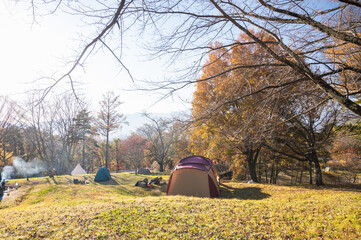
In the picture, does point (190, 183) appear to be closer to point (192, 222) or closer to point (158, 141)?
point (192, 222)

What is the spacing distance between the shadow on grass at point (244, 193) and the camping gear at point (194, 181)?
778 mm

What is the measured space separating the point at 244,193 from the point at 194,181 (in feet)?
8.54

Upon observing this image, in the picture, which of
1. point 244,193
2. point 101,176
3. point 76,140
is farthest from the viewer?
point 76,140

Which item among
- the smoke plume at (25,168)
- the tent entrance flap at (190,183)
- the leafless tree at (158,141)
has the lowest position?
the smoke plume at (25,168)

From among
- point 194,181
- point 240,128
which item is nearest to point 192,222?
point 240,128

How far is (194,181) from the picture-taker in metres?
9.52

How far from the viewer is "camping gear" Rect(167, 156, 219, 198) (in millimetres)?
9312

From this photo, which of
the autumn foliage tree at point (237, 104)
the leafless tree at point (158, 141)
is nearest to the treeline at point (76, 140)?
the leafless tree at point (158, 141)

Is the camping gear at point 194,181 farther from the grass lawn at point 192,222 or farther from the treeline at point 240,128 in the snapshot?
the grass lawn at point 192,222

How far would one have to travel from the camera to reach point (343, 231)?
3393 mm

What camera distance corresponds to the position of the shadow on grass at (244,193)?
337 inches

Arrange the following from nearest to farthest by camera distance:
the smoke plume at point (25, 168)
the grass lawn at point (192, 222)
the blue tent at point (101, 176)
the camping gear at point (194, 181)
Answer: the grass lawn at point (192, 222)
the camping gear at point (194, 181)
the blue tent at point (101, 176)
the smoke plume at point (25, 168)

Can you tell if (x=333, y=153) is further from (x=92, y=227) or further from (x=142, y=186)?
(x=92, y=227)

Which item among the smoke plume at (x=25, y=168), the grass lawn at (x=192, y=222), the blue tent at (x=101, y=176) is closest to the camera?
the grass lawn at (x=192, y=222)
